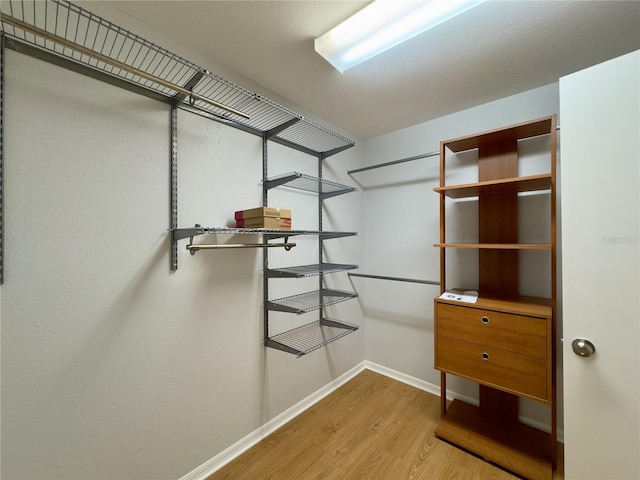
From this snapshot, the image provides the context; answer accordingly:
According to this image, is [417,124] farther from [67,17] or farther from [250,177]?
[67,17]

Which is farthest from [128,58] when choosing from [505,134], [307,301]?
[505,134]

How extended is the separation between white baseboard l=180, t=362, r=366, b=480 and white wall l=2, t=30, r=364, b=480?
5 cm

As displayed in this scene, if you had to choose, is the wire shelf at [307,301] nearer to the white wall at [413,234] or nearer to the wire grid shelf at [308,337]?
the wire grid shelf at [308,337]

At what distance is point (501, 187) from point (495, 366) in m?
1.12

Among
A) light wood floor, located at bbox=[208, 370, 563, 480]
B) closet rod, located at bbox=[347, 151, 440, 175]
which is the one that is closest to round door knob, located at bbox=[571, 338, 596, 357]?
light wood floor, located at bbox=[208, 370, 563, 480]

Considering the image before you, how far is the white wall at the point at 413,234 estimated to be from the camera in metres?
1.95

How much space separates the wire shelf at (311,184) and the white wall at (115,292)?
0.53 feet

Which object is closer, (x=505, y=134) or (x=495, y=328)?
(x=495, y=328)

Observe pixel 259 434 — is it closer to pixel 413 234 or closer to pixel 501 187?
pixel 413 234

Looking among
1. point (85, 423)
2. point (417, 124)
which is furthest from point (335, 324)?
point (417, 124)

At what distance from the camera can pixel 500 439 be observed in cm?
167

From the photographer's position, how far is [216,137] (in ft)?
5.07

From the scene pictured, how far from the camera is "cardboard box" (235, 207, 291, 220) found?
4.68 ft

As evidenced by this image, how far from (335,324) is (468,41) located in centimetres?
203
